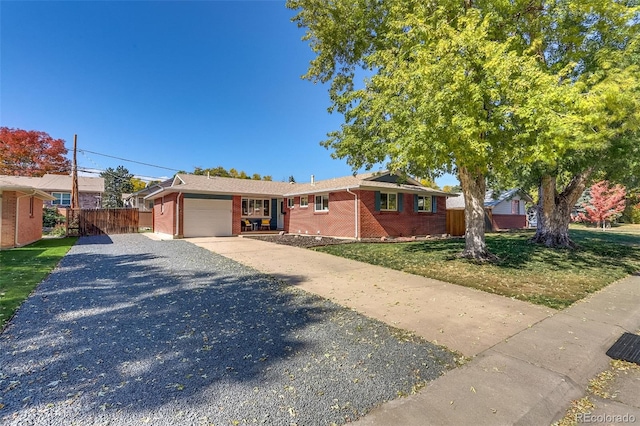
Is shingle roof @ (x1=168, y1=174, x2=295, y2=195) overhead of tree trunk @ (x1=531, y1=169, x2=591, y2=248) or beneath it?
overhead

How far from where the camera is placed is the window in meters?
16.7

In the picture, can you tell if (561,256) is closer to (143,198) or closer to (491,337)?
(491,337)

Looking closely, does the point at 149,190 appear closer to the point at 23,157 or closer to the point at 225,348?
the point at 23,157

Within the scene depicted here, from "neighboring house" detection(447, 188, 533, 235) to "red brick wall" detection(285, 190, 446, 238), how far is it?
7.58m

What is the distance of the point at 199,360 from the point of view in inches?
124

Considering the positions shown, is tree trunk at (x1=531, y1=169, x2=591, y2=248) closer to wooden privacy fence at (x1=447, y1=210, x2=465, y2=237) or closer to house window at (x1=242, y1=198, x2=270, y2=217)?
wooden privacy fence at (x1=447, y1=210, x2=465, y2=237)

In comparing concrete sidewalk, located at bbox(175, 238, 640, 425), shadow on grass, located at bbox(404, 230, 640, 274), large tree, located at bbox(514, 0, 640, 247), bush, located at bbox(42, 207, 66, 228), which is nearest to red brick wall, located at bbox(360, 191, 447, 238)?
shadow on grass, located at bbox(404, 230, 640, 274)

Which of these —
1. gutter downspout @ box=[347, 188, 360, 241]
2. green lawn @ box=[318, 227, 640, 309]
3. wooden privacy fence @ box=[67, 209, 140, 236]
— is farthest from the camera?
wooden privacy fence @ box=[67, 209, 140, 236]

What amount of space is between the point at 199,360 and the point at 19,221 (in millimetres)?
15567

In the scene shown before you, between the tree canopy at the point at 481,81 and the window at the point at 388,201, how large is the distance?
4.81m

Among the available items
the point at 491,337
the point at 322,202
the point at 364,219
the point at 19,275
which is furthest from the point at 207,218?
the point at 491,337

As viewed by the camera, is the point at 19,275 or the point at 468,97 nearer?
the point at 19,275

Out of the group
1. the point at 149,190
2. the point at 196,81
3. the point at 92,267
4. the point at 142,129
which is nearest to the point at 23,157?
the point at 149,190
